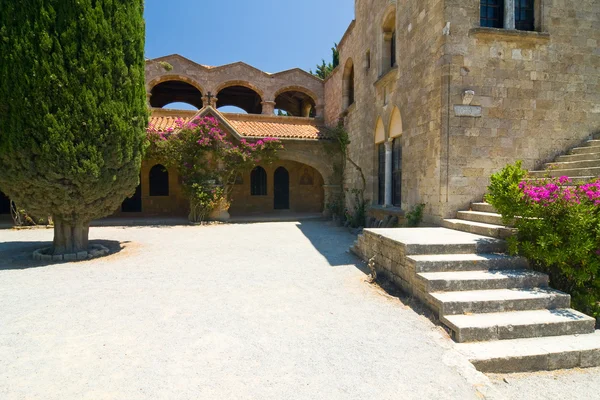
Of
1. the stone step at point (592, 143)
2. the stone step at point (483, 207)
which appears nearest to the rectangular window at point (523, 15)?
the stone step at point (592, 143)

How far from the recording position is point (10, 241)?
8586mm

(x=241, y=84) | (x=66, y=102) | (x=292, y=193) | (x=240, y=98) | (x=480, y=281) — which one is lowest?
(x=480, y=281)

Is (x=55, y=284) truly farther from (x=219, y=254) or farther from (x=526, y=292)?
(x=526, y=292)

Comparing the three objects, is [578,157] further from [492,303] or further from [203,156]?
[203,156]

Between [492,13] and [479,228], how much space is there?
15.5 feet

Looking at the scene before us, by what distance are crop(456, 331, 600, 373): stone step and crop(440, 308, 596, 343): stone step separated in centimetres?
7

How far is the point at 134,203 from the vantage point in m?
14.4

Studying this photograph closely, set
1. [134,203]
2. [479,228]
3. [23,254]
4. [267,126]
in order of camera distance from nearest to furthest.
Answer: [479,228] < [23,254] < [267,126] < [134,203]

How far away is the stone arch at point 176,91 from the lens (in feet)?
50.3

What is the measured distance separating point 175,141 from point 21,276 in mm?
6981

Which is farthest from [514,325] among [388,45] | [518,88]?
[388,45]

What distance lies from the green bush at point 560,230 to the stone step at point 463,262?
169 mm

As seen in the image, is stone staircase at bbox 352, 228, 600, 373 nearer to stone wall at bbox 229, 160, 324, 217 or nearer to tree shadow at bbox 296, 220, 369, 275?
tree shadow at bbox 296, 220, 369, 275

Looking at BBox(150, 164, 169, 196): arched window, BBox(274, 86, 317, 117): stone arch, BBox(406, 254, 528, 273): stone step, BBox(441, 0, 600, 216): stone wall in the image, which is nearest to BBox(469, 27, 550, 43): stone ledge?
BBox(441, 0, 600, 216): stone wall
